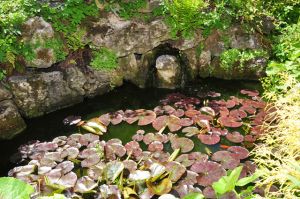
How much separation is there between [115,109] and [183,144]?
169 cm

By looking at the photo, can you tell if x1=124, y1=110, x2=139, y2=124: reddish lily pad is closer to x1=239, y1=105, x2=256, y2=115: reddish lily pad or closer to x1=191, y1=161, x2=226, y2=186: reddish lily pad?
x1=191, y1=161, x2=226, y2=186: reddish lily pad

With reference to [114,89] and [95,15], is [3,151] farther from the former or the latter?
[95,15]

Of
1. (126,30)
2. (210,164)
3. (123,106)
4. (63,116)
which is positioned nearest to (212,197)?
(210,164)

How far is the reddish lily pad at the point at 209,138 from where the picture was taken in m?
4.87

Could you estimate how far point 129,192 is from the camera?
3.96 metres

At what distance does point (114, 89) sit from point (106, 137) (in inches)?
60.4

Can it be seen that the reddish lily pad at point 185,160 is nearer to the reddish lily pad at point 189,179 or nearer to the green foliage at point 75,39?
the reddish lily pad at point 189,179

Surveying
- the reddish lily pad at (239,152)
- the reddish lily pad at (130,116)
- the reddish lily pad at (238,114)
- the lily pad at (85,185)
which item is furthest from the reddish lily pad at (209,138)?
the lily pad at (85,185)

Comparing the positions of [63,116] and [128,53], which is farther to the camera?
[128,53]

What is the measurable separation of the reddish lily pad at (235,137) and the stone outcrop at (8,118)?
3381 mm

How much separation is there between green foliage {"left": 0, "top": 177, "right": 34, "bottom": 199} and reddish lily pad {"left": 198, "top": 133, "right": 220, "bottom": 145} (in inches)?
111

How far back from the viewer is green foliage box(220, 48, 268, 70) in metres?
6.45

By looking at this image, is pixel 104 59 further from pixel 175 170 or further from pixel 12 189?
pixel 12 189

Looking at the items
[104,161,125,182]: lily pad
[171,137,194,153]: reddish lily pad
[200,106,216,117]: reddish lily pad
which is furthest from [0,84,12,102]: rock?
[200,106,216,117]: reddish lily pad
